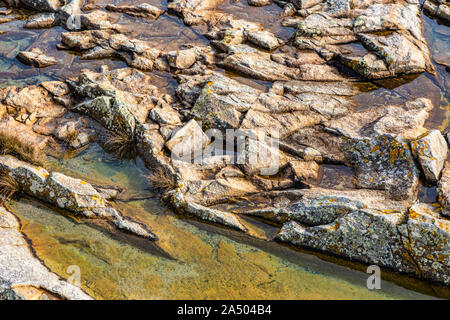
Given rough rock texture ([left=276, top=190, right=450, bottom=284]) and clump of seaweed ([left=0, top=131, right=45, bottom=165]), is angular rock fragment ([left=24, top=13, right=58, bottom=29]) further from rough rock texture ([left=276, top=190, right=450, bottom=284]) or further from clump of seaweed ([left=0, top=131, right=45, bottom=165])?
rough rock texture ([left=276, top=190, right=450, bottom=284])

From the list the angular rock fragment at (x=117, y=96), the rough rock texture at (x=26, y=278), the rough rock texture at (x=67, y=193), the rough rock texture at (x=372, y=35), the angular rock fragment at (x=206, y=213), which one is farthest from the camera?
the rough rock texture at (x=372, y=35)

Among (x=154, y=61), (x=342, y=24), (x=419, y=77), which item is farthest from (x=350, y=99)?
(x=154, y=61)

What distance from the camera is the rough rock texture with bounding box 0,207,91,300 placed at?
8367 millimetres

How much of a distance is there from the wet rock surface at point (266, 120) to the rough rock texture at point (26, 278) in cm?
199

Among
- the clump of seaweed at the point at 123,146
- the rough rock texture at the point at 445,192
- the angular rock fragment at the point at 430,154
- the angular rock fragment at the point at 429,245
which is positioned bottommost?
the clump of seaweed at the point at 123,146

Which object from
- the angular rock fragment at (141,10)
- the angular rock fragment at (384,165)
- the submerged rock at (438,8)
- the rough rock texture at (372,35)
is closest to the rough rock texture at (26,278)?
the angular rock fragment at (384,165)

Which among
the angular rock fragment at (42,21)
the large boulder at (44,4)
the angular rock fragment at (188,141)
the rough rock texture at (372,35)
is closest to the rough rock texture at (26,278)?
the angular rock fragment at (188,141)

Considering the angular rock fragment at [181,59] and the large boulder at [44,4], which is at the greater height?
the large boulder at [44,4]

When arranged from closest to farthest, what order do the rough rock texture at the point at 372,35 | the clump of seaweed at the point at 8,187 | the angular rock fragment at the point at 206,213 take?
the angular rock fragment at the point at 206,213 < the clump of seaweed at the point at 8,187 < the rough rock texture at the point at 372,35

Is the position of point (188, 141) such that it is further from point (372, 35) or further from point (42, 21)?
point (42, 21)

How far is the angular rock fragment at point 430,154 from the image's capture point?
36.9 feet
